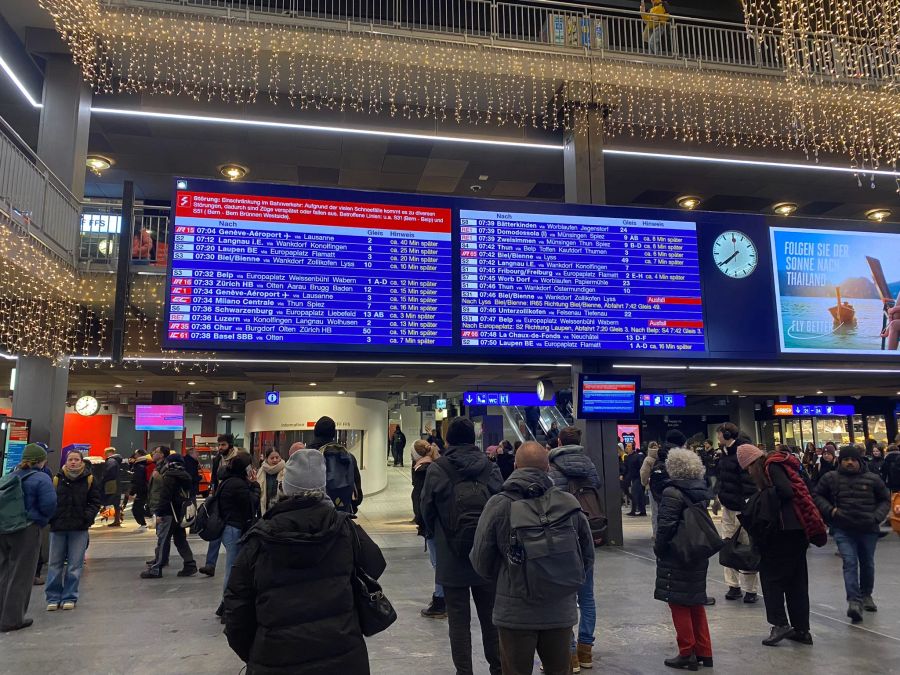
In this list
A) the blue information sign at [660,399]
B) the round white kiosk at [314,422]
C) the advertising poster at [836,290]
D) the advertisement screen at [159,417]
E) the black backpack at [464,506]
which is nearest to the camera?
the black backpack at [464,506]

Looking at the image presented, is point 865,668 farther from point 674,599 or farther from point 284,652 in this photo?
point 284,652

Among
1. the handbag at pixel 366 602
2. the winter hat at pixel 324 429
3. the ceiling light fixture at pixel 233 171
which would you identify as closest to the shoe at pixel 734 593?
the winter hat at pixel 324 429

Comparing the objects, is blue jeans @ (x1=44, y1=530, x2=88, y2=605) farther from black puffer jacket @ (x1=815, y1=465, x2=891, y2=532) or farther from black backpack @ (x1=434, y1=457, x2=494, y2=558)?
black puffer jacket @ (x1=815, y1=465, x2=891, y2=532)

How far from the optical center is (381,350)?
9047mm

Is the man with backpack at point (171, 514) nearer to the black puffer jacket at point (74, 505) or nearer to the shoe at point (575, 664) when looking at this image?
the black puffer jacket at point (74, 505)

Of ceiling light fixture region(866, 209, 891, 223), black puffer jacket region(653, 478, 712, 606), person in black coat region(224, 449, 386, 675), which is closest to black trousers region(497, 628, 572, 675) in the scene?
person in black coat region(224, 449, 386, 675)

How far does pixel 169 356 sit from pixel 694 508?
10752 millimetres

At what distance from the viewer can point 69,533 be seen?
686 cm

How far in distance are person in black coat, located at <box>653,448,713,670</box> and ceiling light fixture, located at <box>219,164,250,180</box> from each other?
10823 mm

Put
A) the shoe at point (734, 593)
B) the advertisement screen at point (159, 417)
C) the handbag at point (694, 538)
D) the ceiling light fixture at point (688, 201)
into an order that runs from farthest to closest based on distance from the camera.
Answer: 1. the advertisement screen at point (159, 417)
2. the ceiling light fixture at point (688, 201)
3. the shoe at point (734, 593)
4. the handbag at point (694, 538)

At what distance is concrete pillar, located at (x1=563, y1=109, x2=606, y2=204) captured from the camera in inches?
432

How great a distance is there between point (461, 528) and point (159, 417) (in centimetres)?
1911

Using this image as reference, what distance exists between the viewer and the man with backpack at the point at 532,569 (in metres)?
3.26

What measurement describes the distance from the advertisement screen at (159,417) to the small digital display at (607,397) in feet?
49.6
